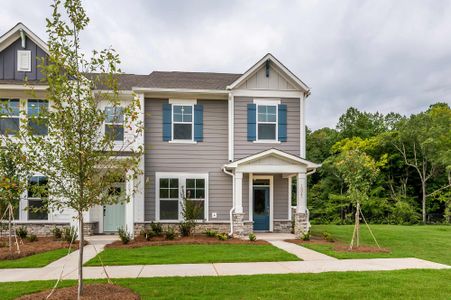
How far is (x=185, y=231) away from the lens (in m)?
13.7

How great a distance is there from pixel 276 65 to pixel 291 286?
10220 mm

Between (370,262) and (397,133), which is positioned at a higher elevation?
(397,133)

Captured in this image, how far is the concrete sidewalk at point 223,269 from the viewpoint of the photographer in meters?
7.81

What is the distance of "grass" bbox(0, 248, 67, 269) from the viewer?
888 centimetres

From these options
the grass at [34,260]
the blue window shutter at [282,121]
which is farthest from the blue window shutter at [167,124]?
the grass at [34,260]

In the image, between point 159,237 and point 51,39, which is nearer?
point 51,39

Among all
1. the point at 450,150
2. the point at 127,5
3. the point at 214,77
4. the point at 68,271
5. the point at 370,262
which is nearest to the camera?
the point at 68,271

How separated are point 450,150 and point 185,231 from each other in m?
23.8

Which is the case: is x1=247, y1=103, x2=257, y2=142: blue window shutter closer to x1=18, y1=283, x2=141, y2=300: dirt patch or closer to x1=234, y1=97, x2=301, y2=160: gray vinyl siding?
x1=234, y1=97, x2=301, y2=160: gray vinyl siding

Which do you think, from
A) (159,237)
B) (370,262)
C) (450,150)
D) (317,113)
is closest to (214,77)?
(159,237)

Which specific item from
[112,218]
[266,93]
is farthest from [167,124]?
[112,218]

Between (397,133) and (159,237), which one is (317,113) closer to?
(397,133)

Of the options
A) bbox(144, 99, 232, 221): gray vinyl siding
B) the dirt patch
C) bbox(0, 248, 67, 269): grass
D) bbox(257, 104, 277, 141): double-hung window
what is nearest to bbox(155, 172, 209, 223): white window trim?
bbox(144, 99, 232, 221): gray vinyl siding

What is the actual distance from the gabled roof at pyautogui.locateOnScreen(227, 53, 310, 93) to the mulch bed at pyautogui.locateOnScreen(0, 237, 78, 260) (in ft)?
28.4
